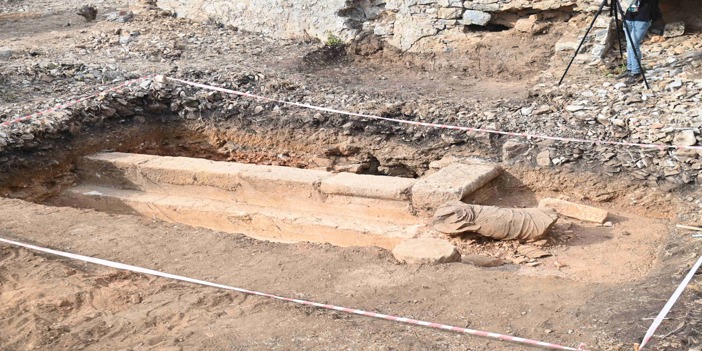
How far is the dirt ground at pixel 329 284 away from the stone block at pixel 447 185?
0.19 m

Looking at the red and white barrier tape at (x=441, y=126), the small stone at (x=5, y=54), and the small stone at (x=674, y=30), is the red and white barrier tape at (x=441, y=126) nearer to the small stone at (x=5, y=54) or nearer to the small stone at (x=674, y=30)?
the small stone at (x=674, y=30)

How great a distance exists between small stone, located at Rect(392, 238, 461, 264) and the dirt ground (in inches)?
3.8

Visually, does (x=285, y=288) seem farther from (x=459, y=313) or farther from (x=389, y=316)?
(x=459, y=313)

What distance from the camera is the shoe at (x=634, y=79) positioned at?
7754mm

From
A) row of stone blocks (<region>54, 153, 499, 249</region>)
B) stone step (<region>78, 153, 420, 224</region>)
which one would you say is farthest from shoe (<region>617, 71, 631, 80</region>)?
stone step (<region>78, 153, 420, 224</region>)

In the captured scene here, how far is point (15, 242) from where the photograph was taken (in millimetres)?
5555

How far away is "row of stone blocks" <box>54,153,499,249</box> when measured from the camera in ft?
21.2

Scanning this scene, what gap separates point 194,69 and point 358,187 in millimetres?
3493

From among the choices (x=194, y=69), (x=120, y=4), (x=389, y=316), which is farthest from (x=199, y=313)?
(x=120, y=4)

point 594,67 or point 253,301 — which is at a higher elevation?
point 594,67

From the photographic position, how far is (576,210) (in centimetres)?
646

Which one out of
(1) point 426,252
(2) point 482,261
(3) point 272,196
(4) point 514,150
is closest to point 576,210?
(4) point 514,150

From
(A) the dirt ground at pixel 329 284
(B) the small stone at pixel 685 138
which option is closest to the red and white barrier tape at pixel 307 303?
(A) the dirt ground at pixel 329 284

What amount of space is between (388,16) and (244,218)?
4728 mm
